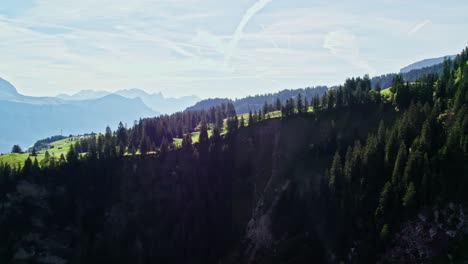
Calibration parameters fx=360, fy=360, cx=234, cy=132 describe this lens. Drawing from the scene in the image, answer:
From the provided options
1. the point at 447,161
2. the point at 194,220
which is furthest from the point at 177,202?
the point at 447,161

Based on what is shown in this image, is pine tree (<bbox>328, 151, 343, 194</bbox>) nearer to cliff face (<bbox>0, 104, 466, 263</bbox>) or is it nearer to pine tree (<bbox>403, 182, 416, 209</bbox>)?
cliff face (<bbox>0, 104, 466, 263</bbox>)

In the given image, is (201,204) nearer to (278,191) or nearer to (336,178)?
(278,191)

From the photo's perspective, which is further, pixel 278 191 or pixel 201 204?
pixel 201 204

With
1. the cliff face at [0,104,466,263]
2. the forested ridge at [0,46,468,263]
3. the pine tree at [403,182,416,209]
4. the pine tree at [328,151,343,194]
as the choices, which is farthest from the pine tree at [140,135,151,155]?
the pine tree at [403,182,416,209]

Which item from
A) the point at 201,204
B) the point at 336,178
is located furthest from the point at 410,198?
the point at 201,204

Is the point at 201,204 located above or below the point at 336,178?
below

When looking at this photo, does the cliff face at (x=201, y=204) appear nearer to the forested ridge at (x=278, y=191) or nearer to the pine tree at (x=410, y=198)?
the forested ridge at (x=278, y=191)

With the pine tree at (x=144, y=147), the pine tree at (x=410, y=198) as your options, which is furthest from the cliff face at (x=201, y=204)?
the pine tree at (x=410, y=198)

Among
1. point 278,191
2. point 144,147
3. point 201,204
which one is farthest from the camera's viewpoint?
point 144,147

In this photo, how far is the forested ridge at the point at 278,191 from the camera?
81438 mm

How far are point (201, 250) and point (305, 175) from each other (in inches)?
1728

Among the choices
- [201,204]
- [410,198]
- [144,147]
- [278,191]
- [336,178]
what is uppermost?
[144,147]

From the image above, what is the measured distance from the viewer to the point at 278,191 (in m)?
125

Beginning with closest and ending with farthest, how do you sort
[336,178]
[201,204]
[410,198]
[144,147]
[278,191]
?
[410,198] < [336,178] < [278,191] < [201,204] < [144,147]
